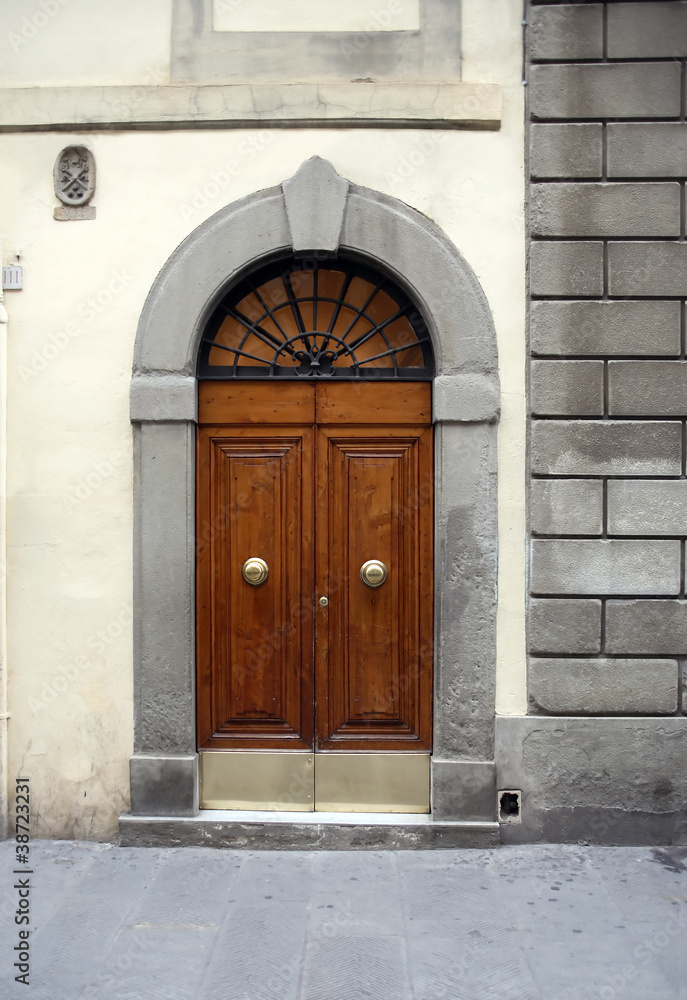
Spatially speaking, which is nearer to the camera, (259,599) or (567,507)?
(567,507)

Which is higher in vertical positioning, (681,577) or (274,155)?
(274,155)

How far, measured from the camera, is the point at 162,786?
16.0 ft

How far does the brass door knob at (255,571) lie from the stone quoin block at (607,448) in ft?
6.28

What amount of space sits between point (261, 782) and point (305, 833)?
447 mm

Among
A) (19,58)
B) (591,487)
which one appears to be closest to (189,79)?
(19,58)

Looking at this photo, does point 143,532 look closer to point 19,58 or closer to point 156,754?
point 156,754

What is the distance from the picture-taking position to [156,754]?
491 cm

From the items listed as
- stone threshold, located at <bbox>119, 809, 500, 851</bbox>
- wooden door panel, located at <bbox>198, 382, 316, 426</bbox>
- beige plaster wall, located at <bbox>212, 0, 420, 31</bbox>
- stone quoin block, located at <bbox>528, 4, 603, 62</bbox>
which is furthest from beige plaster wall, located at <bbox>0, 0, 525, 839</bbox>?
wooden door panel, located at <bbox>198, 382, 316, 426</bbox>

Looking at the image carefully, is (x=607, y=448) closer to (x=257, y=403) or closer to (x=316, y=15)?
(x=257, y=403)

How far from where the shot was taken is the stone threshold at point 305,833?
4.77m

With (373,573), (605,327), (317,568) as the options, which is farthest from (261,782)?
(605,327)

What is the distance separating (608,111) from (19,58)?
13.0 feet

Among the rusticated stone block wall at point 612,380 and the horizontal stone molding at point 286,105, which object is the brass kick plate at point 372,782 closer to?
the rusticated stone block wall at point 612,380

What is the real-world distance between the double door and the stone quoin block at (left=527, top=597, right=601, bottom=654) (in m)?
0.73
